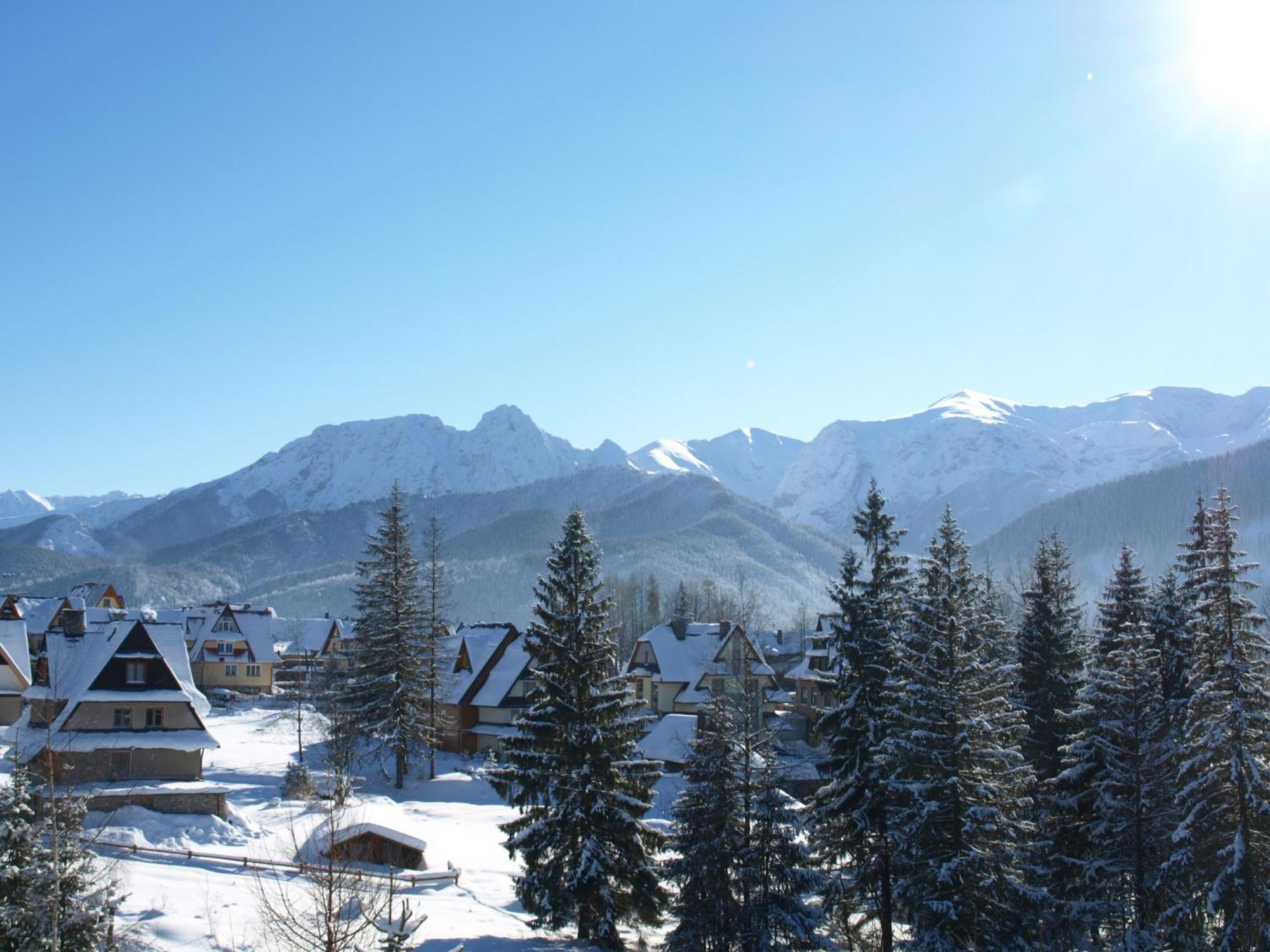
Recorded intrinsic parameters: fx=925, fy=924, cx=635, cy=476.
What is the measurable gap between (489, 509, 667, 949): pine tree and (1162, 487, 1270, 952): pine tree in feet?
46.5

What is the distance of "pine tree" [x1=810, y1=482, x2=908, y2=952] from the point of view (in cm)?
2755

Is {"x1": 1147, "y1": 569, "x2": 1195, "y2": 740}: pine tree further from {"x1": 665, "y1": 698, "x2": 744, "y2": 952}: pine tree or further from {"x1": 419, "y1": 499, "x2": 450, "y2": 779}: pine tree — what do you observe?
{"x1": 419, "y1": 499, "x2": 450, "y2": 779}: pine tree

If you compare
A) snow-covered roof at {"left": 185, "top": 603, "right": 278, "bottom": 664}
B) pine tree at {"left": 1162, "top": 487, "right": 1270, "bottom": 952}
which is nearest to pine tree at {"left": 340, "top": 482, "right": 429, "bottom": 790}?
Result: pine tree at {"left": 1162, "top": 487, "right": 1270, "bottom": 952}

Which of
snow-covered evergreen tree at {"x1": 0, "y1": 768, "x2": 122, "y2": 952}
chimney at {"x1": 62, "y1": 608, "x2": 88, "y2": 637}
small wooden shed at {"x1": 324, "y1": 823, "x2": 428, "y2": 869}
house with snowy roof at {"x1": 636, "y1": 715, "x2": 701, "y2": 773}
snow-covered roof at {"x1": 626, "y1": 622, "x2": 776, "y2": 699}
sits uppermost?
chimney at {"x1": 62, "y1": 608, "x2": 88, "y2": 637}

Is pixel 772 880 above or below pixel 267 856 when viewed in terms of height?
above

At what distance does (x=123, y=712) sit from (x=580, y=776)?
26.8 meters

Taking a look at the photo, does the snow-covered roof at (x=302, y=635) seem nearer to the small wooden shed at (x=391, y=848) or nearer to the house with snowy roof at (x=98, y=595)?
the house with snowy roof at (x=98, y=595)

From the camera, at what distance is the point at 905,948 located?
25875 millimetres

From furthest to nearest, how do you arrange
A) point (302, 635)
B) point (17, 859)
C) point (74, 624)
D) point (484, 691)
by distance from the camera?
1. point (302, 635)
2. point (484, 691)
3. point (74, 624)
4. point (17, 859)

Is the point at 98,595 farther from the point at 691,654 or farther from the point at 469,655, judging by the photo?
the point at 691,654

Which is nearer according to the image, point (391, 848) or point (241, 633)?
point (391, 848)

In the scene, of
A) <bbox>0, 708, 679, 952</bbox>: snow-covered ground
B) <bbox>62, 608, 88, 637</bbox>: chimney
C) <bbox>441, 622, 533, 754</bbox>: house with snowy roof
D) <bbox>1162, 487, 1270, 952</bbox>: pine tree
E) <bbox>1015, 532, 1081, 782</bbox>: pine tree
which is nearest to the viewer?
<bbox>0, 708, 679, 952</bbox>: snow-covered ground

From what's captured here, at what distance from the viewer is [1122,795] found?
94.8 feet

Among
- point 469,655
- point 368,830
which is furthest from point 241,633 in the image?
point 368,830
